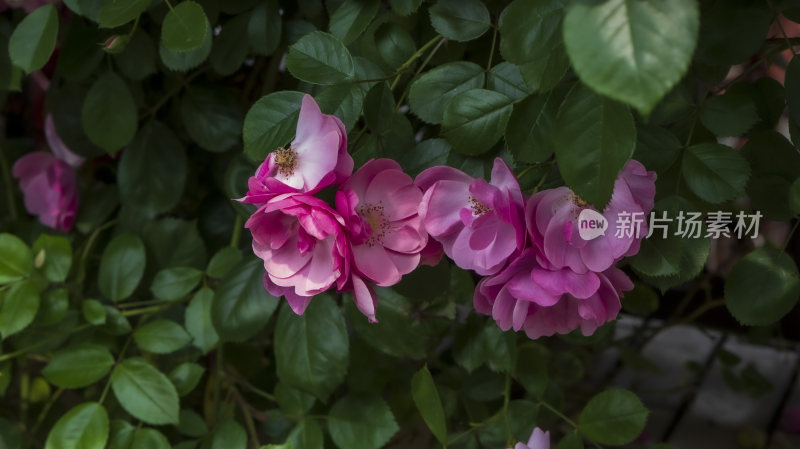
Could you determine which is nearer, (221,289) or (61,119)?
(221,289)

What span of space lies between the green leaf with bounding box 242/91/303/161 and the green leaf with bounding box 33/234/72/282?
0.23 m

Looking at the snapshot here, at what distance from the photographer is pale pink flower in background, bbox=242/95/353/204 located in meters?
0.36

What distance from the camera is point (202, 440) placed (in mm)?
551

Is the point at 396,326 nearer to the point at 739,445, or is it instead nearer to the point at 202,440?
the point at 202,440

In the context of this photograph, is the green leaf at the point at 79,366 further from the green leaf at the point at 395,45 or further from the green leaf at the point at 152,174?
the green leaf at the point at 395,45

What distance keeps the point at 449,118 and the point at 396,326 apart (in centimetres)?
17

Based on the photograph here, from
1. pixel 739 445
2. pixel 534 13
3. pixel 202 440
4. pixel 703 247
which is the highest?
pixel 534 13

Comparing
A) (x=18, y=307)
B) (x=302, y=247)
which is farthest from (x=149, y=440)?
(x=302, y=247)

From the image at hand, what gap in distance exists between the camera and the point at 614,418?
478 millimetres

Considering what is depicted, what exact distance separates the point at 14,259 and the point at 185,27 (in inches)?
9.2

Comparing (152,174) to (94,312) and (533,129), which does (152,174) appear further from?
(533,129)

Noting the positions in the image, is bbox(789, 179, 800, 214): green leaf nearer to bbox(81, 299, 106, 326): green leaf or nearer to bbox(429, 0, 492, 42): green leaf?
bbox(429, 0, 492, 42): green leaf

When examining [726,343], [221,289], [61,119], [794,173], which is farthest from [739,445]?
[61,119]

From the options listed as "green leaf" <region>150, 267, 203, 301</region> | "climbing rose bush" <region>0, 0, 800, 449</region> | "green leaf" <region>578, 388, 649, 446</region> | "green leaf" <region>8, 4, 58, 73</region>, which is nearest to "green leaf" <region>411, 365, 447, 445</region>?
"climbing rose bush" <region>0, 0, 800, 449</region>
